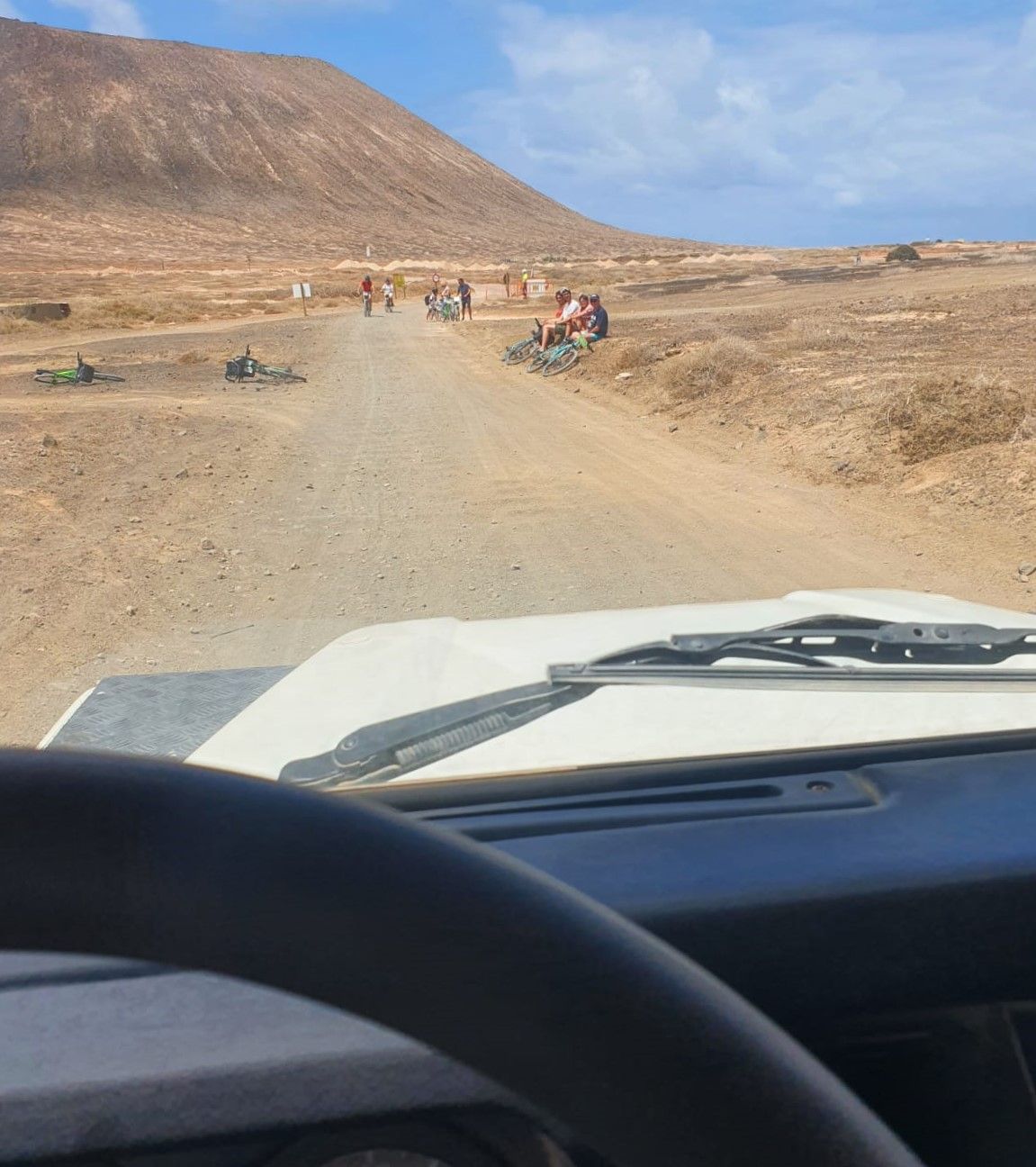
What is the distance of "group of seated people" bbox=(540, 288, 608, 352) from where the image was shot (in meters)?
22.6

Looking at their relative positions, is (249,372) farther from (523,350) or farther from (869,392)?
(869,392)

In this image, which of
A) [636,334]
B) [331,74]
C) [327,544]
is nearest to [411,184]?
[331,74]

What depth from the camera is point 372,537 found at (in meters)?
8.83

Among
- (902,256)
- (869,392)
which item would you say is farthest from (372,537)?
(902,256)

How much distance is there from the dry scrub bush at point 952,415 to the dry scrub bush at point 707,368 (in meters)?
4.10

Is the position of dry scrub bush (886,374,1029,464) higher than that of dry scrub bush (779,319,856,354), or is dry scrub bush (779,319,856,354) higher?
dry scrub bush (779,319,856,354)

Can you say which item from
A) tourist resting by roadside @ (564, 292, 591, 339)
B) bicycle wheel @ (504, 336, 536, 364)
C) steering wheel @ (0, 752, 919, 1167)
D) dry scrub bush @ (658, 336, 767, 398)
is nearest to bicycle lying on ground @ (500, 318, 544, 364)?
bicycle wheel @ (504, 336, 536, 364)

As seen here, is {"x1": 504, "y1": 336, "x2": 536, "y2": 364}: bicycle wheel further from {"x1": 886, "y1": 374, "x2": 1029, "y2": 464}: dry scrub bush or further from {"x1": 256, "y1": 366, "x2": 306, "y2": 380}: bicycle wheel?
{"x1": 886, "y1": 374, "x2": 1029, "y2": 464}: dry scrub bush

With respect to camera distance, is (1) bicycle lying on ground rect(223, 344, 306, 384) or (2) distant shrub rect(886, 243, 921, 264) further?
(2) distant shrub rect(886, 243, 921, 264)

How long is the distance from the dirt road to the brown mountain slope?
3431 inches

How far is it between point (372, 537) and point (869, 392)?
22.7 feet

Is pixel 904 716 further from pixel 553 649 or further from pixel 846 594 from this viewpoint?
pixel 846 594

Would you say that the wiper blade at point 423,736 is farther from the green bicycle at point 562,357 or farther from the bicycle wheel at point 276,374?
the bicycle wheel at point 276,374

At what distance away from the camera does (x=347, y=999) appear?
74 centimetres
